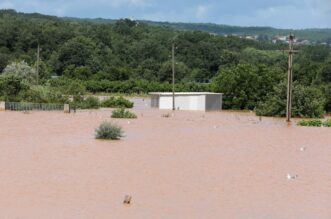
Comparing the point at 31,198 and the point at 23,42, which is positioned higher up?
the point at 23,42

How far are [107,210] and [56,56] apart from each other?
72416 millimetres

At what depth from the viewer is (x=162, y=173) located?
17453 millimetres

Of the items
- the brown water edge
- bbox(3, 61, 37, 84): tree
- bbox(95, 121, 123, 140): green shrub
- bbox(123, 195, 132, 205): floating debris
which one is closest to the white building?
bbox(3, 61, 37, 84): tree

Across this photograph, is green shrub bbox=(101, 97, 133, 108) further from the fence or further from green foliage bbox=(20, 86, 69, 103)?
the fence

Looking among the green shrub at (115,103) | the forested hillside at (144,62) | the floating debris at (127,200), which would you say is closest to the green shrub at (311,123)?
the forested hillside at (144,62)

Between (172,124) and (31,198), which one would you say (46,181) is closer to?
(31,198)

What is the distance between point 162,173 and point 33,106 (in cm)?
2352

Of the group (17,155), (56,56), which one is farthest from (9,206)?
(56,56)

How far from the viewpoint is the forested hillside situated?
48.6m

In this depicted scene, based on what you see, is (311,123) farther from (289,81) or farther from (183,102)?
(183,102)

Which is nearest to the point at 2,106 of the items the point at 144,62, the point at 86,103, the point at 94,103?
the point at 86,103

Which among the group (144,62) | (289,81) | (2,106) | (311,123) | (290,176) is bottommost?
(290,176)

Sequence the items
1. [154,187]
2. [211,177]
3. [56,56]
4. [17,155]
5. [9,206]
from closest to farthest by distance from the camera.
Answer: [9,206], [154,187], [211,177], [17,155], [56,56]

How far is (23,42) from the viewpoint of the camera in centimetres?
8781
